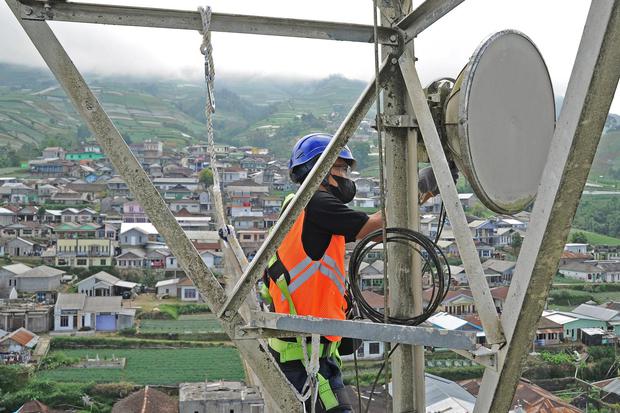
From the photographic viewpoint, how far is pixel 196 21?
1350 mm

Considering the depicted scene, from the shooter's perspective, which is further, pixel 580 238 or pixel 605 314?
pixel 580 238

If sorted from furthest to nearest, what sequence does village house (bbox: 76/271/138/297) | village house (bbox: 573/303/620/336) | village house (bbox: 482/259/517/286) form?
village house (bbox: 76/271/138/297) < village house (bbox: 482/259/517/286) < village house (bbox: 573/303/620/336)

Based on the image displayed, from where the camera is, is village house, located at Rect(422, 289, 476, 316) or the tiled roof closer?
village house, located at Rect(422, 289, 476, 316)

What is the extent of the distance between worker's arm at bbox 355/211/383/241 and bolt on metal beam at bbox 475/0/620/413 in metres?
0.41

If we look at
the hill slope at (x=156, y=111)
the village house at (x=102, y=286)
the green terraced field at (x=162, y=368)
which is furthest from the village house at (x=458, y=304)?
the hill slope at (x=156, y=111)

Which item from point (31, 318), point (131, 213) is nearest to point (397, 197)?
point (31, 318)

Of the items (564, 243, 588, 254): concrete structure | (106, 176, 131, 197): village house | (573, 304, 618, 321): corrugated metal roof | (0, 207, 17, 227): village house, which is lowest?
(573, 304, 618, 321): corrugated metal roof

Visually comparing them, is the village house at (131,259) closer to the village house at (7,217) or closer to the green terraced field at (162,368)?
the village house at (7,217)

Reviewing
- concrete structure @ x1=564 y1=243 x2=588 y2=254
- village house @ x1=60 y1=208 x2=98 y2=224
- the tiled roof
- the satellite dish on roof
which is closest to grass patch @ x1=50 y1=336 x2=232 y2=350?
the tiled roof

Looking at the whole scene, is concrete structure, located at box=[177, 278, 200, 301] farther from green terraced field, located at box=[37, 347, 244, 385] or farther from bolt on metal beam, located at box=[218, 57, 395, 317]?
bolt on metal beam, located at box=[218, 57, 395, 317]

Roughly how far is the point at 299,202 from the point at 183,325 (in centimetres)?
1869

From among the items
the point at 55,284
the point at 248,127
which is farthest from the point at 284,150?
the point at 55,284

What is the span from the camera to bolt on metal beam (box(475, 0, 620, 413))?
92 cm

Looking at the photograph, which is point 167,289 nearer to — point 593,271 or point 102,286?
point 102,286
